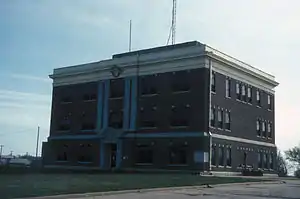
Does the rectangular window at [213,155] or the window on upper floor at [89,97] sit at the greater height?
the window on upper floor at [89,97]

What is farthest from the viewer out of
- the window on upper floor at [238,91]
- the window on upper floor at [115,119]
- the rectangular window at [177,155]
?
the window on upper floor at [115,119]

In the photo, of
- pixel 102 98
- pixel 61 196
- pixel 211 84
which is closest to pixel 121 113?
pixel 102 98

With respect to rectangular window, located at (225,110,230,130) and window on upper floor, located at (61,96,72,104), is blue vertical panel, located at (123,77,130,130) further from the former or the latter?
rectangular window, located at (225,110,230,130)

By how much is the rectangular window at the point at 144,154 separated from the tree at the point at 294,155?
59617 millimetres

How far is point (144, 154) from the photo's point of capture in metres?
53.8

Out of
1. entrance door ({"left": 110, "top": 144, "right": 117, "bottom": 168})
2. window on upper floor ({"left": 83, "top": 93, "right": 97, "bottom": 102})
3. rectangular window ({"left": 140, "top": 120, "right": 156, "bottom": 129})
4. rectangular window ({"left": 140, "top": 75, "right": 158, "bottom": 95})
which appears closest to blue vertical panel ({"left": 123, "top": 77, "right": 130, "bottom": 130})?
rectangular window ({"left": 140, "top": 75, "right": 158, "bottom": 95})

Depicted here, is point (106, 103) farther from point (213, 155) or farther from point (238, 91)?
point (238, 91)

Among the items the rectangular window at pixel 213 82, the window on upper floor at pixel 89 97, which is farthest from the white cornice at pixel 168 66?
the window on upper floor at pixel 89 97

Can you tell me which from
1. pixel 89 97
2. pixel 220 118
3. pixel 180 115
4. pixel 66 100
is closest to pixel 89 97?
pixel 89 97

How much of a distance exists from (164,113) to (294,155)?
60757 mm

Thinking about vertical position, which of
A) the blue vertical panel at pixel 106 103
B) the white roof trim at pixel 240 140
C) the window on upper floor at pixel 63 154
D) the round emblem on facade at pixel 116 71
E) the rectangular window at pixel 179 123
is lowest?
the window on upper floor at pixel 63 154

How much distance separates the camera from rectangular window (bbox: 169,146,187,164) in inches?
1971

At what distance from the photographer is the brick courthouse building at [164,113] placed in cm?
5047

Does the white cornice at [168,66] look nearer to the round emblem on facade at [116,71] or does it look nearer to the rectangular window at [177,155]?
the round emblem on facade at [116,71]
